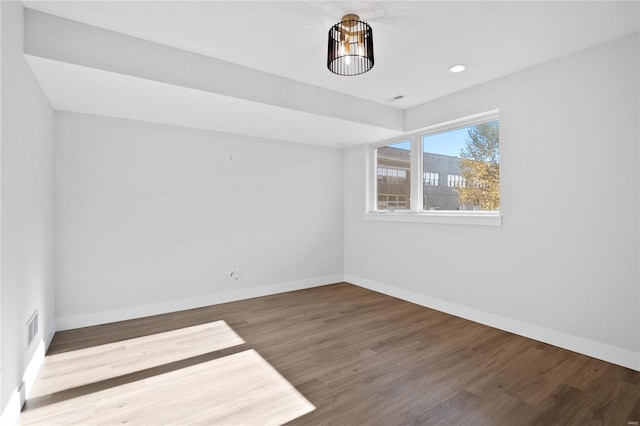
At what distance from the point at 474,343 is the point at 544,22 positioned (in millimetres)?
2641

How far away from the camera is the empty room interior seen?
2088 millimetres

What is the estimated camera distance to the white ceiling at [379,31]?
83.6 inches

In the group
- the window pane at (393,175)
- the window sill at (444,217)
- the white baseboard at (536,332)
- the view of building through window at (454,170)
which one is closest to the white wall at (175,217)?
the window pane at (393,175)

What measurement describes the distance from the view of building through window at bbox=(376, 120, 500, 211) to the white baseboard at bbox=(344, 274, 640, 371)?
3.76 feet

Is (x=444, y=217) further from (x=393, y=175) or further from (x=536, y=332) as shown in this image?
(x=536, y=332)

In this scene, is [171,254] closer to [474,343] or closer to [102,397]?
[102,397]

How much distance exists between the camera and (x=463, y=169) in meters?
3.76

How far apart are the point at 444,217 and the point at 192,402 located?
10.2 feet

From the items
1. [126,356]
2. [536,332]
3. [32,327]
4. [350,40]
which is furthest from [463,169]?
[32,327]

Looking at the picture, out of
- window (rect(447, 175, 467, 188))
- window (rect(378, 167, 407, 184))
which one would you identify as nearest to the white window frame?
window (rect(378, 167, 407, 184))

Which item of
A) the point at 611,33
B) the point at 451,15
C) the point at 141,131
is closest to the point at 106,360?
the point at 141,131

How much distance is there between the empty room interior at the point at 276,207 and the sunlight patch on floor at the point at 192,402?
0.7 inches

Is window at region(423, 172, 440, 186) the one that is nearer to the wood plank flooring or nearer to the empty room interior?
the empty room interior

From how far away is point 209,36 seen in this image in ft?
8.14
